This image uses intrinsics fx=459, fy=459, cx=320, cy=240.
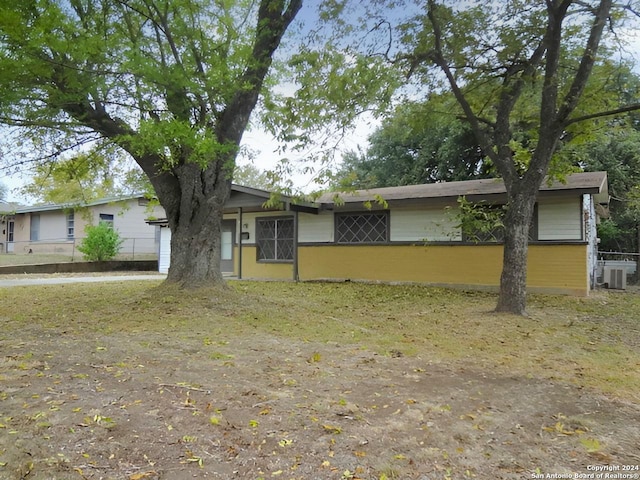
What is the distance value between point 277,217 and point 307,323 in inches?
343

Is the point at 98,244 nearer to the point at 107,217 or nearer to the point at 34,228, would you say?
the point at 107,217

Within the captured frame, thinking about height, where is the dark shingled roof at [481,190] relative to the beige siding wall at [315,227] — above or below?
above

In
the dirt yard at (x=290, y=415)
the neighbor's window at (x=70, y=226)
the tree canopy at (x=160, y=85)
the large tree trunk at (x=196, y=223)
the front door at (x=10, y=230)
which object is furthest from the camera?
the front door at (x=10, y=230)

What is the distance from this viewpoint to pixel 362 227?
14070mm

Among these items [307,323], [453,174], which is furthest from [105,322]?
[453,174]

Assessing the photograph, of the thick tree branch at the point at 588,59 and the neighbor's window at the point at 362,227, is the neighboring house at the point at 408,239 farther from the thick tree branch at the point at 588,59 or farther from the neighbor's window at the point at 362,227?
the thick tree branch at the point at 588,59

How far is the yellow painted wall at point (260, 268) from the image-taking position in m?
15.3

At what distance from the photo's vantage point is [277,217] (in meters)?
15.5

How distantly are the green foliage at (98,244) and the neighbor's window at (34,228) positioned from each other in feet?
23.5

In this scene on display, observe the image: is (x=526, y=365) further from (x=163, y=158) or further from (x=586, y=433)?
(x=163, y=158)

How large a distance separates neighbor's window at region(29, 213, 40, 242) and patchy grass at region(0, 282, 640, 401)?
1599cm

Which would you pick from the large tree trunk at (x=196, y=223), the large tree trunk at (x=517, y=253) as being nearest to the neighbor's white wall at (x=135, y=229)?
the large tree trunk at (x=196, y=223)

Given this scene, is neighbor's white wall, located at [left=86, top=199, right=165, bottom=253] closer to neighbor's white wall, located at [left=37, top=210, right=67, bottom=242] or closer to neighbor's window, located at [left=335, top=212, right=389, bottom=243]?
neighbor's white wall, located at [left=37, top=210, right=67, bottom=242]

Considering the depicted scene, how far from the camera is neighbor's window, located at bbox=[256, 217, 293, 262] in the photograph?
1534 centimetres
